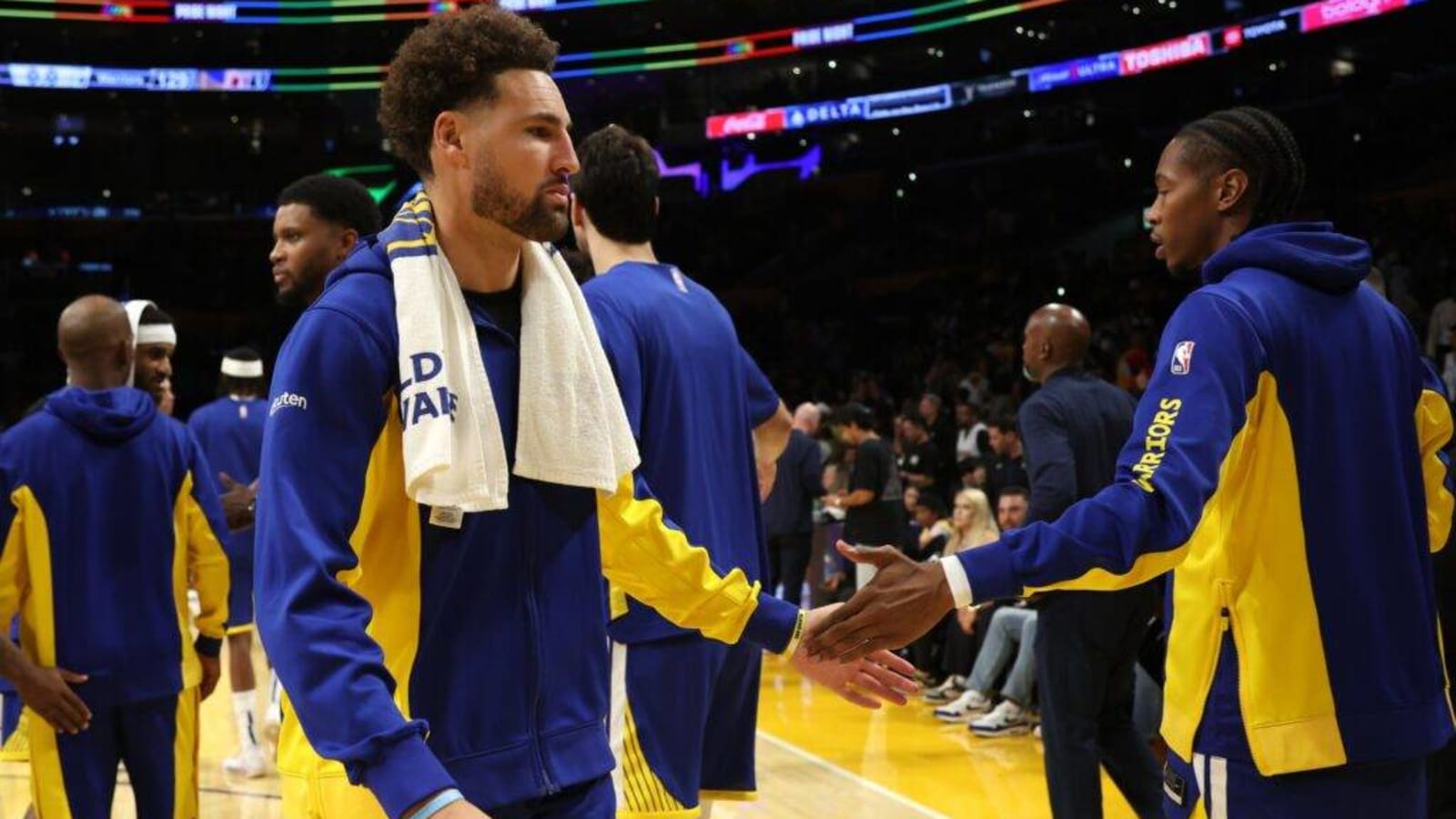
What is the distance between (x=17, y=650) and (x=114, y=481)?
55 centimetres

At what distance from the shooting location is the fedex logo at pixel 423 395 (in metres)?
2.25

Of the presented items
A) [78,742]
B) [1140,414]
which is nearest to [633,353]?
[1140,414]

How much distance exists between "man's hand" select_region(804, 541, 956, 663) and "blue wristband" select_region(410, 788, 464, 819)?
1131 millimetres

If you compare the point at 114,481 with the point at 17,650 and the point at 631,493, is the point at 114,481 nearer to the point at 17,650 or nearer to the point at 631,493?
the point at 17,650

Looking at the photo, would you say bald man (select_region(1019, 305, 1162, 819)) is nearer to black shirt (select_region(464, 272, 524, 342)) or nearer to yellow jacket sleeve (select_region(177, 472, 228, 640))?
yellow jacket sleeve (select_region(177, 472, 228, 640))

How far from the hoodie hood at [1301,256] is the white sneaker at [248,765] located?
625 centimetres

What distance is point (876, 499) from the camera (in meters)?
11.3

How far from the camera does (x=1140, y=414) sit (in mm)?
2824

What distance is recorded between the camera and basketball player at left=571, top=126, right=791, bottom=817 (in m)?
3.94

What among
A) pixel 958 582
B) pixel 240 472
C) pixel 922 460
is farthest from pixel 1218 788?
pixel 922 460

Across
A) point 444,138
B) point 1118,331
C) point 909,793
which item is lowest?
point 909,793

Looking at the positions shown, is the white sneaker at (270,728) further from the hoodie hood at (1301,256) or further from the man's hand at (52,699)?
the hoodie hood at (1301,256)

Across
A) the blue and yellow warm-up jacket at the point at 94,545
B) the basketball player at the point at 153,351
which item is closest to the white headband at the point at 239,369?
the basketball player at the point at 153,351

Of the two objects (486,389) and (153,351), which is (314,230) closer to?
(486,389)
